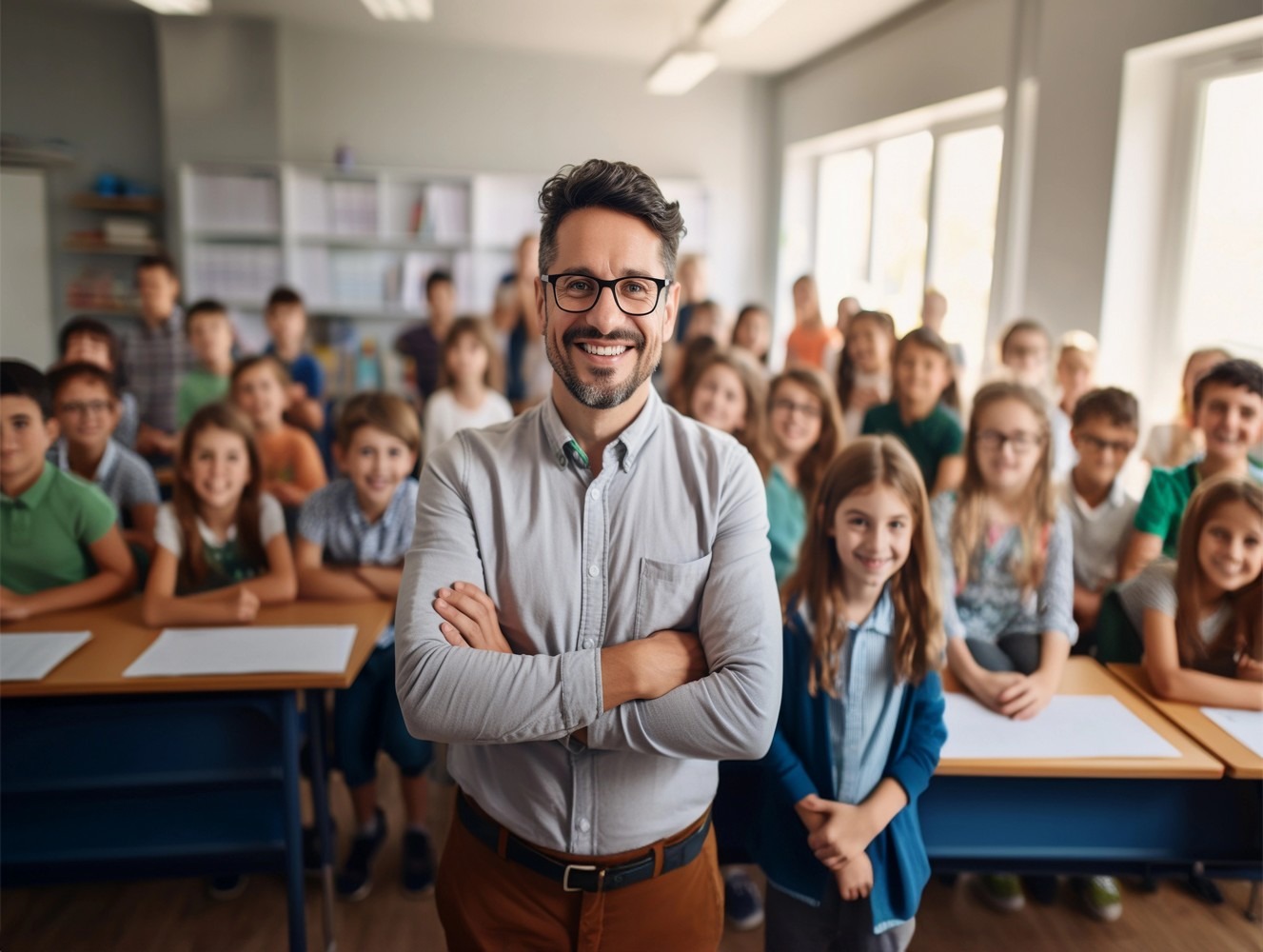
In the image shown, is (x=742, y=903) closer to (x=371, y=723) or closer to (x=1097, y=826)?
(x=1097, y=826)

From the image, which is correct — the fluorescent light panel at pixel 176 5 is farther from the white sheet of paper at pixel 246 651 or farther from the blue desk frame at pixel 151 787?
the blue desk frame at pixel 151 787

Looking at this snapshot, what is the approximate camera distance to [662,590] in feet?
4.24

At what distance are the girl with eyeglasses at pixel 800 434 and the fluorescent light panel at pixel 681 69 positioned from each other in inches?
133

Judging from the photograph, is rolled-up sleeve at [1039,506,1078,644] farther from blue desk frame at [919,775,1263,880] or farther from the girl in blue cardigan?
the girl in blue cardigan

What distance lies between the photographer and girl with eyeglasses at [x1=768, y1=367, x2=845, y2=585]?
2848 mm

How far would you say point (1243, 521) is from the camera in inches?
78.2

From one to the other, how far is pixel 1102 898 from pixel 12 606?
8.94 feet

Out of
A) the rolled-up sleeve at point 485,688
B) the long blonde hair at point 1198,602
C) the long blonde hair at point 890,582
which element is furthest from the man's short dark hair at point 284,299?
the long blonde hair at point 1198,602

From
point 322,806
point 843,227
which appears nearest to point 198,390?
point 322,806

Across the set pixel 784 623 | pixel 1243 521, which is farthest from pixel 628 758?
pixel 1243 521

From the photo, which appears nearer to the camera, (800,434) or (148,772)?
(148,772)

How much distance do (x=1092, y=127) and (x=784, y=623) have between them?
128 inches

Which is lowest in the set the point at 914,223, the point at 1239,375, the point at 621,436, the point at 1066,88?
the point at 621,436

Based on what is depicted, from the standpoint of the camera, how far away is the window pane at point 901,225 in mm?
5824
